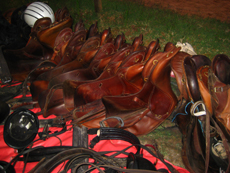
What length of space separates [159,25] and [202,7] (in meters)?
0.55

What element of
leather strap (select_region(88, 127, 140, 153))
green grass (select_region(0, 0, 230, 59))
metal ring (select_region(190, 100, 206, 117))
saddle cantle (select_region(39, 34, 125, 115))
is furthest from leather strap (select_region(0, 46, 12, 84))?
metal ring (select_region(190, 100, 206, 117))

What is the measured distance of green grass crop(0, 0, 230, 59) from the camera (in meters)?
1.71

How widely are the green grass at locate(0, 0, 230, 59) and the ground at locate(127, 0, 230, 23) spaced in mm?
55

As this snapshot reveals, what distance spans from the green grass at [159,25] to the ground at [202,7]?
55 millimetres

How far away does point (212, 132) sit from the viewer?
882 millimetres

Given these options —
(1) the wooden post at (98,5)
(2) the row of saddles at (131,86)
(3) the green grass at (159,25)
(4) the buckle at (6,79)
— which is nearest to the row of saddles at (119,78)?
(2) the row of saddles at (131,86)

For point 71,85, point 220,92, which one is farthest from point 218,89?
point 71,85

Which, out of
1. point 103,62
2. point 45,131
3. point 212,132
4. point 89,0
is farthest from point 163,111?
point 89,0

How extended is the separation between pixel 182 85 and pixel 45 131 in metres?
1.41

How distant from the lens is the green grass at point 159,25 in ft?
5.63

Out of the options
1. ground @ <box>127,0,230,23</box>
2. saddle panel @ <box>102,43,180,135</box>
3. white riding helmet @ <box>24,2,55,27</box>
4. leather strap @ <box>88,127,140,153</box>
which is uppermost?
white riding helmet @ <box>24,2,55,27</box>

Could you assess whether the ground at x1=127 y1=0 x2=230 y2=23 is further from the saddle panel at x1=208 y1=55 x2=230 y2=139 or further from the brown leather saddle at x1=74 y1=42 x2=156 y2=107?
the saddle panel at x1=208 y1=55 x2=230 y2=139

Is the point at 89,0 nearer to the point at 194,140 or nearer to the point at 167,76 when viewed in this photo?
the point at 167,76

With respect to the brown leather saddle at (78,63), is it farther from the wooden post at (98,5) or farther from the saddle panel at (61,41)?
the wooden post at (98,5)
